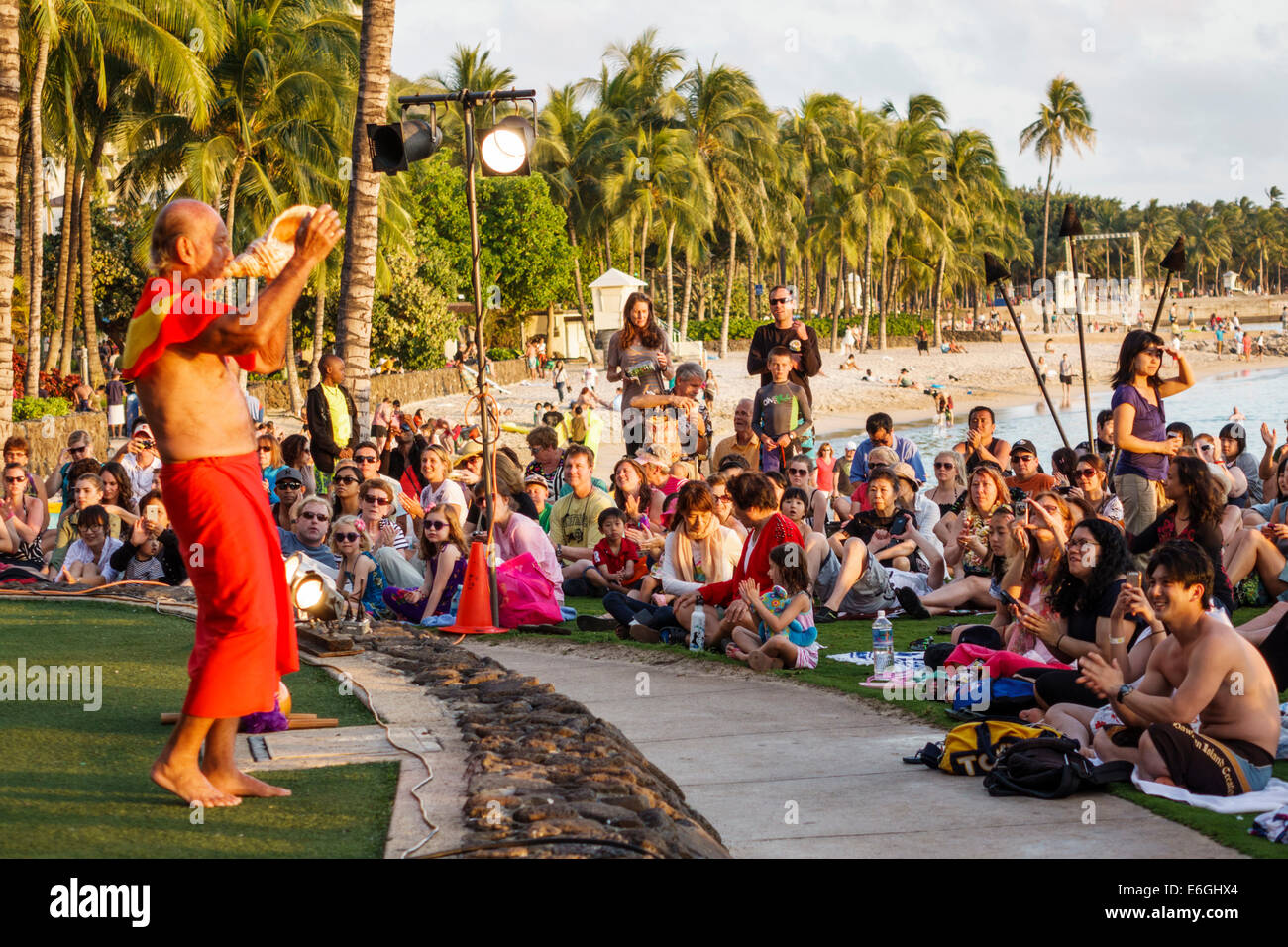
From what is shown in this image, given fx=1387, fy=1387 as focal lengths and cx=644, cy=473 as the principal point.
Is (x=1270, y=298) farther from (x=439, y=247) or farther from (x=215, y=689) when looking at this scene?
(x=215, y=689)

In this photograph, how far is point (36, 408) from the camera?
906 inches

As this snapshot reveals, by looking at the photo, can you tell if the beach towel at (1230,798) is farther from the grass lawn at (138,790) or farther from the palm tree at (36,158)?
A: the palm tree at (36,158)

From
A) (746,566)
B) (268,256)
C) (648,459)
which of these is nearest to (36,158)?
(648,459)

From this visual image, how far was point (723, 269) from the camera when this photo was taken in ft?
254

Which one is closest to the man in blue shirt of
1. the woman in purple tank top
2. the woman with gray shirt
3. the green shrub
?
the woman with gray shirt

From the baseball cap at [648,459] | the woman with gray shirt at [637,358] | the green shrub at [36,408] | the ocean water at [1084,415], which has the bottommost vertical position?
the ocean water at [1084,415]

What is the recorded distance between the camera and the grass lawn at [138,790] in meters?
4.05

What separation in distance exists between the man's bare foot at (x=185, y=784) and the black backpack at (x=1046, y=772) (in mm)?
3191

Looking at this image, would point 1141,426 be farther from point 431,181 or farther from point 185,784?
point 431,181

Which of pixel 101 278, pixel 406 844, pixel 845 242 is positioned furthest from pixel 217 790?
pixel 845 242

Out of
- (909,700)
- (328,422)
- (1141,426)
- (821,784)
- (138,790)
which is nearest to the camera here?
(138,790)

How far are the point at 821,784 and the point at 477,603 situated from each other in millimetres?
4430

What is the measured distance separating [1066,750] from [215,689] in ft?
11.5

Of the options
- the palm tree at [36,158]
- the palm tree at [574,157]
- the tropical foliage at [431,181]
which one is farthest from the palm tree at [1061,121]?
the palm tree at [36,158]
